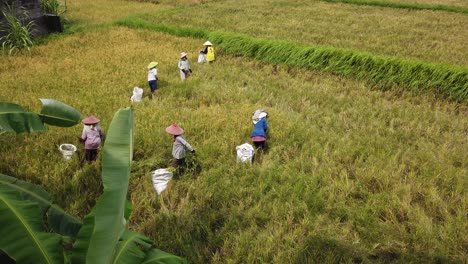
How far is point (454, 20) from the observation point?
47.8 ft

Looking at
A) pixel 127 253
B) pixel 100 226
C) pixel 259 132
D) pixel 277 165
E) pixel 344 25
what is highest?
pixel 100 226

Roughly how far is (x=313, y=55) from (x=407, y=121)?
3.66 m

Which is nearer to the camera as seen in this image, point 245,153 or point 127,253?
point 127,253

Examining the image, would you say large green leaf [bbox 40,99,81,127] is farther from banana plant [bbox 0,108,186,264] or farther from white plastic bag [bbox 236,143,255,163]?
white plastic bag [bbox 236,143,255,163]

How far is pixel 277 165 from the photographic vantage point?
14.8 feet

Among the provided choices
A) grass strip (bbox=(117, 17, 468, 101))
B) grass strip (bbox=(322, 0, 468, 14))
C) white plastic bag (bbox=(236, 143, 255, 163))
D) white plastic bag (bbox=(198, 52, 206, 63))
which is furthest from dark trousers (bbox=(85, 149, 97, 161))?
grass strip (bbox=(322, 0, 468, 14))

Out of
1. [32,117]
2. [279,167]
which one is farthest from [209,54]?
[32,117]

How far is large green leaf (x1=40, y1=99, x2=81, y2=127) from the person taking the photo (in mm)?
3066

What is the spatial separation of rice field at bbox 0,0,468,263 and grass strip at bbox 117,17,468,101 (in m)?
0.35

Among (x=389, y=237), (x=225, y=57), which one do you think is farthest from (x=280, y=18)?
(x=389, y=237)

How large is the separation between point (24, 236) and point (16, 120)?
1.25 metres

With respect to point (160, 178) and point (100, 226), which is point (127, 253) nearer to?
point (100, 226)

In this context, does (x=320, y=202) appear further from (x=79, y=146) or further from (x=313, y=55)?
(x=313, y=55)

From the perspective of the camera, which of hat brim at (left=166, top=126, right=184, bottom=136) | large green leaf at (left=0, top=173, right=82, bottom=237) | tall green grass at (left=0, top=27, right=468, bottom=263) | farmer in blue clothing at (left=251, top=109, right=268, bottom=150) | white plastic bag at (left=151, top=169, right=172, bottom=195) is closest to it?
large green leaf at (left=0, top=173, right=82, bottom=237)
